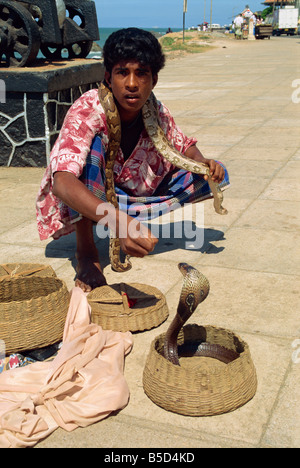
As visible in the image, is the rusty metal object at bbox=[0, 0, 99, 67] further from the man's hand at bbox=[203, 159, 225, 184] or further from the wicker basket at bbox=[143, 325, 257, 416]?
the wicker basket at bbox=[143, 325, 257, 416]

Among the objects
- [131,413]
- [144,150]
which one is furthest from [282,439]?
[144,150]

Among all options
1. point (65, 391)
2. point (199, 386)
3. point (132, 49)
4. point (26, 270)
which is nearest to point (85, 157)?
point (132, 49)

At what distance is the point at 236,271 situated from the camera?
13.3ft

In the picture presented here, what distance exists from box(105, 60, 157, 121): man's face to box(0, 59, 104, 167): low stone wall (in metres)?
3.08

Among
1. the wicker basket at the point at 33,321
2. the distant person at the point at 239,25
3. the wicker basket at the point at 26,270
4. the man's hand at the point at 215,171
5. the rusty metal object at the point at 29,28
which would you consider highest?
the rusty metal object at the point at 29,28

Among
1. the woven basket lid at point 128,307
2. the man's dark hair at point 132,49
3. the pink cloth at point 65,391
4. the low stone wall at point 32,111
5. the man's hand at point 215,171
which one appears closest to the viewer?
the pink cloth at point 65,391

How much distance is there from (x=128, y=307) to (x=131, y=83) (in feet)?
4.17

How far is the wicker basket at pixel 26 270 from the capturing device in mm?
3650

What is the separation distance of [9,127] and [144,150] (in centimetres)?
319

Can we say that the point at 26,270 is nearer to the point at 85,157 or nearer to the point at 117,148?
the point at 85,157

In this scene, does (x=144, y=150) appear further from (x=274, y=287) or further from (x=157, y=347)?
(x=157, y=347)

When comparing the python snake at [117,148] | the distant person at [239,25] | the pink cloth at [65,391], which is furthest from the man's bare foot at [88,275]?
the distant person at [239,25]

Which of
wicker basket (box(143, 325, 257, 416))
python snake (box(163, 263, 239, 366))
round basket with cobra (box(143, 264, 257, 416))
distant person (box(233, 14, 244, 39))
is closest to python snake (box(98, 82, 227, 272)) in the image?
python snake (box(163, 263, 239, 366))

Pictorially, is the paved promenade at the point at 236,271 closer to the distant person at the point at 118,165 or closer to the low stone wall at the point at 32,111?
the low stone wall at the point at 32,111
